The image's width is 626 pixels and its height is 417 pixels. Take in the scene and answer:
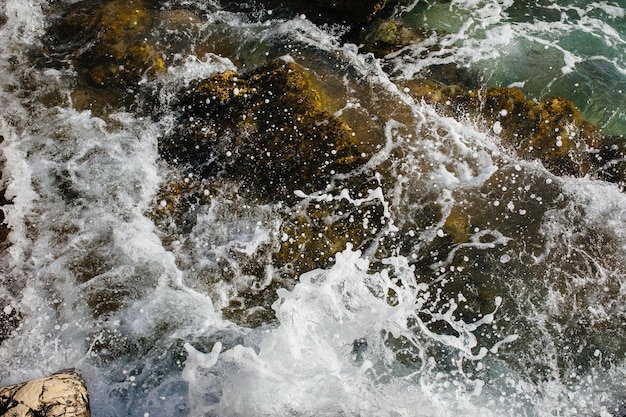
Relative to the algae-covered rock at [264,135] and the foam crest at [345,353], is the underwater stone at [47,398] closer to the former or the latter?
the foam crest at [345,353]

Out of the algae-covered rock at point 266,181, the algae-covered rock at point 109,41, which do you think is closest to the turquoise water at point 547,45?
the algae-covered rock at point 266,181

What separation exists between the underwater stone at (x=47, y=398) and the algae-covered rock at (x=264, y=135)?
2373 mm

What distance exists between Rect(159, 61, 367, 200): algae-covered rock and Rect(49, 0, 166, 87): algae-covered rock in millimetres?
871

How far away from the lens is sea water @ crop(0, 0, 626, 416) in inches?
162

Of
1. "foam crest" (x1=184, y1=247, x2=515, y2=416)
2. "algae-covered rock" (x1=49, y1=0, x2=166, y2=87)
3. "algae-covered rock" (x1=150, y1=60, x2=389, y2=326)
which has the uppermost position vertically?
"algae-covered rock" (x1=49, y1=0, x2=166, y2=87)

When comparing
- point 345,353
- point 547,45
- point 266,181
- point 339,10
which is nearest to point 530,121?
point 547,45

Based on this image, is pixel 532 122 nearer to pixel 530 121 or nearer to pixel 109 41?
pixel 530 121

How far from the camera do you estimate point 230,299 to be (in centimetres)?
450

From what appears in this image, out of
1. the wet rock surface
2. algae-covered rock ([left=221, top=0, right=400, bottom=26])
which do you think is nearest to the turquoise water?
the wet rock surface

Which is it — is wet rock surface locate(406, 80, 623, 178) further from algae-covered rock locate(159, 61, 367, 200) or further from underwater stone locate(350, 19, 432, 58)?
algae-covered rock locate(159, 61, 367, 200)

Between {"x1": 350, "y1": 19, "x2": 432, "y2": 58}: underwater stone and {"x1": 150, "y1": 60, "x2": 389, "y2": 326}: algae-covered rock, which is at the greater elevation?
{"x1": 350, "y1": 19, "x2": 432, "y2": 58}: underwater stone

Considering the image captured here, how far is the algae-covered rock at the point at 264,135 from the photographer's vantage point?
16.6ft

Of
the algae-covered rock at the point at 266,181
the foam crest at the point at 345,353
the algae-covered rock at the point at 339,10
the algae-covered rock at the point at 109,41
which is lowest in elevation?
the foam crest at the point at 345,353

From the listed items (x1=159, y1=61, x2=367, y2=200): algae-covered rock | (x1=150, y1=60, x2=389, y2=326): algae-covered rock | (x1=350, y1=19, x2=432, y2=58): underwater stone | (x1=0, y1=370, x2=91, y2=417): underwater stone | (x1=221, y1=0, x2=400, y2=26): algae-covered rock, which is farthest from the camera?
(x1=221, y1=0, x2=400, y2=26): algae-covered rock
